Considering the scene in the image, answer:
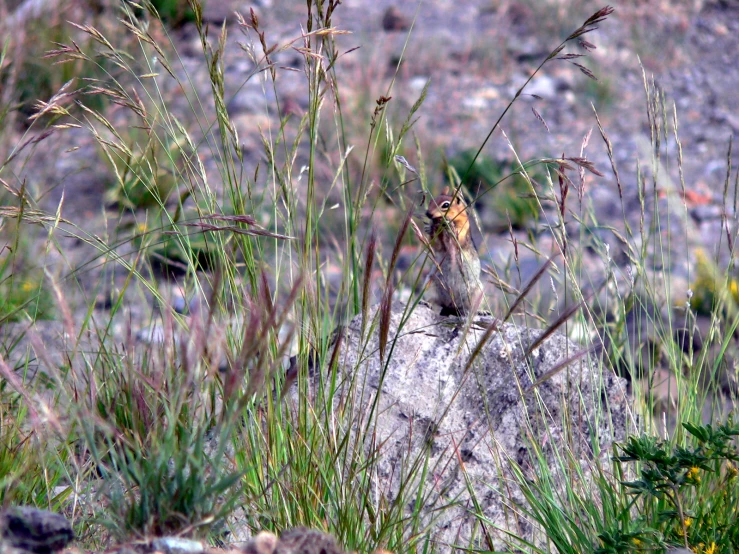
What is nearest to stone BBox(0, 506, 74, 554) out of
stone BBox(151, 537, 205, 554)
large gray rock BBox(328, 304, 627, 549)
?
stone BBox(151, 537, 205, 554)

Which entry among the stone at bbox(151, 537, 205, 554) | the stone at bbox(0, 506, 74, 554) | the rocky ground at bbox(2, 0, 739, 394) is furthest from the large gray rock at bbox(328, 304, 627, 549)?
the rocky ground at bbox(2, 0, 739, 394)

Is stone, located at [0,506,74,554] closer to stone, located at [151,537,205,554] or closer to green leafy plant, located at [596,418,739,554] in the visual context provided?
stone, located at [151,537,205,554]

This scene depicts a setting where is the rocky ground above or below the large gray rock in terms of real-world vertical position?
above

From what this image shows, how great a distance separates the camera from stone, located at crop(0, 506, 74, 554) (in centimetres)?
148

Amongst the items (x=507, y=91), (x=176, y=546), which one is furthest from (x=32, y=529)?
(x=507, y=91)

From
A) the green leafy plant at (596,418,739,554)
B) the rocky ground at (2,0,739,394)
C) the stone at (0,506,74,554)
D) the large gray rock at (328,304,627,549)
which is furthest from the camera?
the rocky ground at (2,0,739,394)

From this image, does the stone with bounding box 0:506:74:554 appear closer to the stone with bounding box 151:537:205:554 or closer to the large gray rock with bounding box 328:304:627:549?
the stone with bounding box 151:537:205:554

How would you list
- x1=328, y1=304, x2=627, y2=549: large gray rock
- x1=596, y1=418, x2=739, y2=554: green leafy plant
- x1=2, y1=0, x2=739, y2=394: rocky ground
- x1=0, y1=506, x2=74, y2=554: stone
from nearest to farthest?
x1=0, y1=506, x2=74, y2=554: stone < x1=596, y1=418, x2=739, y2=554: green leafy plant < x1=328, y1=304, x2=627, y2=549: large gray rock < x1=2, y1=0, x2=739, y2=394: rocky ground

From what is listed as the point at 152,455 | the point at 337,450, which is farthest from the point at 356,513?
the point at 152,455

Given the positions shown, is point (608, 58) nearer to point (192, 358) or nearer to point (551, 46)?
point (551, 46)

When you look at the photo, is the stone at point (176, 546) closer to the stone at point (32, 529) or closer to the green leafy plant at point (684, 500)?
the stone at point (32, 529)

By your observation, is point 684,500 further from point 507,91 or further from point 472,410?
point 507,91

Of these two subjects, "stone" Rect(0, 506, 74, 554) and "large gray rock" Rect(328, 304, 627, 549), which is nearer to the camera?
"stone" Rect(0, 506, 74, 554)

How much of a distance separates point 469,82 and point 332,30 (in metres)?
6.49
